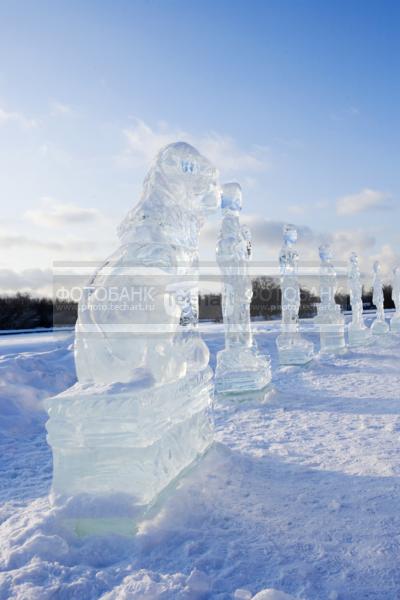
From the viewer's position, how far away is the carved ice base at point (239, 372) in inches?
243

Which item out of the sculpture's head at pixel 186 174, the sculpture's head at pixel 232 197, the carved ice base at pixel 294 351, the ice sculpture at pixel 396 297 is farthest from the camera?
the ice sculpture at pixel 396 297

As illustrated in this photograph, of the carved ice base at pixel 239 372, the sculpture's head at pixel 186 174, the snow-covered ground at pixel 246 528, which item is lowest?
the snow-covered ground at pixel 246 528

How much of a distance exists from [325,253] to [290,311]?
7.46ft

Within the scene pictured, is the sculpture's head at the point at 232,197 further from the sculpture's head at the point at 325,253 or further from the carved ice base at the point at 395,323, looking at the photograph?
the carved ice base at the point at 395,323

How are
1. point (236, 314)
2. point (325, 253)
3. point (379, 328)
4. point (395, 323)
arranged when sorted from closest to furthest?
point (236, 314), point (325, 253), point (379, 328), point (395, 323)

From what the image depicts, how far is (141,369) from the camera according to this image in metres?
2.80

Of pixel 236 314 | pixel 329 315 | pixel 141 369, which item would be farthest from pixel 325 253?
pixel 141 369

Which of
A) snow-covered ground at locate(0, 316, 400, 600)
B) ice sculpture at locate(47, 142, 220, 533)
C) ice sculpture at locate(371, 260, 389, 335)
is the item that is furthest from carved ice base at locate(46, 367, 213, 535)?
ice sculpture at locate(371, 260, 389, 335)

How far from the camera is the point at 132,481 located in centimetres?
249

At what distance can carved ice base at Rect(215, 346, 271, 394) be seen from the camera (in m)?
6.18

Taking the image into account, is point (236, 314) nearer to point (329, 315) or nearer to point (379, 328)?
point (329, 315)

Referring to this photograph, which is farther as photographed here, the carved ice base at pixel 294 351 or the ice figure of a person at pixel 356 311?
the ice figure of a person at pixel 356 311

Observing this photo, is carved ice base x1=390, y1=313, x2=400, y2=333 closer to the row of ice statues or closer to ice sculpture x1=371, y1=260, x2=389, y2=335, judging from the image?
ice sculpture x1=371, y1=260, x2=389, y2=335

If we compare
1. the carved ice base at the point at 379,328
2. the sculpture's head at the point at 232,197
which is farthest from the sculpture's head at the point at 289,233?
the carved ice base at the point at 379,328
